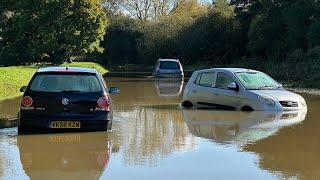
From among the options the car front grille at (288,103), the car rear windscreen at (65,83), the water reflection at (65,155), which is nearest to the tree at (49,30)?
the car front grille at (288,103)

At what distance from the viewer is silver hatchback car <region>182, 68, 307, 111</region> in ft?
56.4

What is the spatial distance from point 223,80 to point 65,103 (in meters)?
8.02

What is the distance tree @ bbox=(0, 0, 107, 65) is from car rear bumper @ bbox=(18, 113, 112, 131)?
38245 millimetres

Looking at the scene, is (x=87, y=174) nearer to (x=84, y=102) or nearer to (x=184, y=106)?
(x=84, y=102)

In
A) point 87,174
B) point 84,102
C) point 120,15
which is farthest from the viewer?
point 120,15

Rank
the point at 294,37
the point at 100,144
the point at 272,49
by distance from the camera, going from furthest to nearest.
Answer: the point at 272,49
the point at 294,37
the point at 100,144

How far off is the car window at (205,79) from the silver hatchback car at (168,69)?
65.6ft

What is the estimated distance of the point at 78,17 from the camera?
51.4 metres

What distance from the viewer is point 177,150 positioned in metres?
11.0

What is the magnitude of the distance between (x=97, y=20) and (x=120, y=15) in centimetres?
3368

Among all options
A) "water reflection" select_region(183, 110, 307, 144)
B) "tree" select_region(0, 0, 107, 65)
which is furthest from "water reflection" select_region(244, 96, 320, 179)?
"tree" select_region(0, 0, 107, 65)

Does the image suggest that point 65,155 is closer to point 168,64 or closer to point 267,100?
point 267,100

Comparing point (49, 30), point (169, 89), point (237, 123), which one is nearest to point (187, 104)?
point (237, 123)

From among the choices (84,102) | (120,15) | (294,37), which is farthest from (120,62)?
(84,102)
